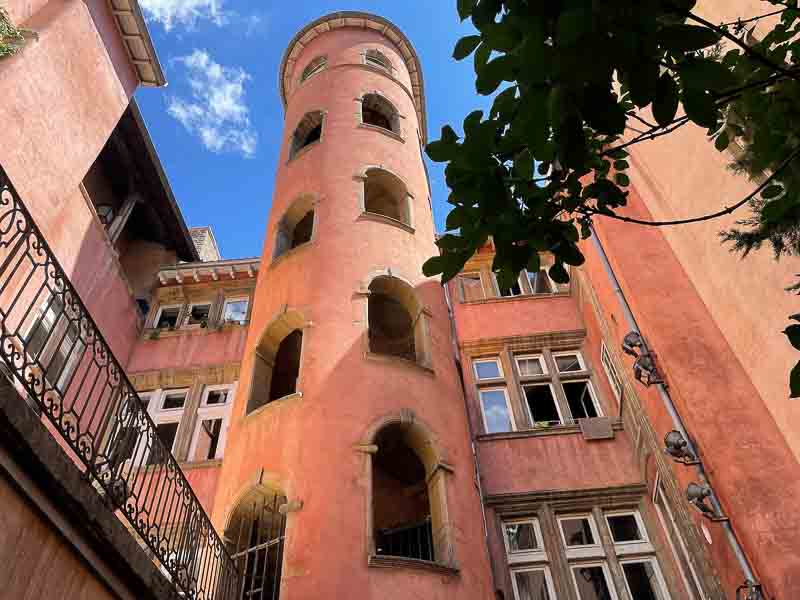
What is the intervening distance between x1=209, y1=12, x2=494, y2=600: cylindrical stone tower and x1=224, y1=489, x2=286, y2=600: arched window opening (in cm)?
2

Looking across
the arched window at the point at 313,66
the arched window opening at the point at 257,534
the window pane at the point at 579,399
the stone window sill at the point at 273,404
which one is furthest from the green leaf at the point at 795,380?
the arched window at the point at 313,66

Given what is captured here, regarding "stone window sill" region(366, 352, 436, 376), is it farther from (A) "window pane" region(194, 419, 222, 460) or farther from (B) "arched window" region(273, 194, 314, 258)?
(A) "window pane" region(194, 419, 222, 460)

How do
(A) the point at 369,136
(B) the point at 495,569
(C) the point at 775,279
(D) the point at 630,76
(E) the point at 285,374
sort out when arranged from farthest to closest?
(A) the point at 369,136 < (E) the point at 285,374 < (B) the point at 495,569 < (C) the point at 775,279 < (D) the point at 630,76

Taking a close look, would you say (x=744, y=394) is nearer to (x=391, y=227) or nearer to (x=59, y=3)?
(x=391, y=227)

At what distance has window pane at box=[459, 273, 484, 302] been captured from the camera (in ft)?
56.7

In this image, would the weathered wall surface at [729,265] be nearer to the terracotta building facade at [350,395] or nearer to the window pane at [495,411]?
the terracotta building facade at [350,395]

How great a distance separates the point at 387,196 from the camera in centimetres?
1638

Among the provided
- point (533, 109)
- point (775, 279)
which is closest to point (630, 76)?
point (533, 109)

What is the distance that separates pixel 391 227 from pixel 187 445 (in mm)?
6508

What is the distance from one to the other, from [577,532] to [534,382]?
385 cm

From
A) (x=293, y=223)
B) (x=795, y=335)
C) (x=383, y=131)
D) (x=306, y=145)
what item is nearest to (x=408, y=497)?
(x=293, y=223)

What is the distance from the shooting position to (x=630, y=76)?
241cm

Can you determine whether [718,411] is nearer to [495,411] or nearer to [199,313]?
[495,411]

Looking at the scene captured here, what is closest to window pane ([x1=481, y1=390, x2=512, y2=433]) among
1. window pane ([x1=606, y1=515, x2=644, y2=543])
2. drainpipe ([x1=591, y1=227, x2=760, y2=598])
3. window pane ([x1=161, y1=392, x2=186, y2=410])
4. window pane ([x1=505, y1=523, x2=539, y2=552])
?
window pane ([x1=505, y1=523, x2=539, y2=552])
